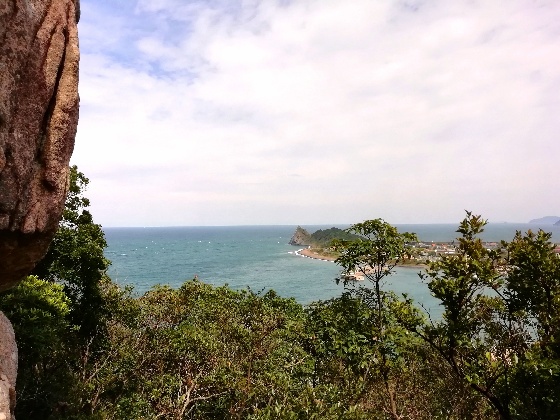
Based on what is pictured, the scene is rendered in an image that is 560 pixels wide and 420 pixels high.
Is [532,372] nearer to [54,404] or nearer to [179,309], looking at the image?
[54,404]

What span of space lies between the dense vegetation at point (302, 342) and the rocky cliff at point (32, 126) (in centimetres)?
683

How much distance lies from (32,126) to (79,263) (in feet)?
50.7

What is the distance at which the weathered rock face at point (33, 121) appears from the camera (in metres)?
7.41

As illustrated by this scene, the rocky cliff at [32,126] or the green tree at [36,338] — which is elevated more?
the rocky cliff at [32,126]

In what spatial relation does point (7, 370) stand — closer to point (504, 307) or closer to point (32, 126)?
point (32, 126)

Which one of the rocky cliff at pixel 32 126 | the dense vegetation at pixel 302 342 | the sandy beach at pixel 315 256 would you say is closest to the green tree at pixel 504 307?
the dense vegetation at pixel 302 342

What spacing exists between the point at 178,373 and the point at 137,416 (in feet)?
9.24

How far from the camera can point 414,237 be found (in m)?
14.0

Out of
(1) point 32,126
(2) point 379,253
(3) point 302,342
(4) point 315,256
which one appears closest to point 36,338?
(1) point 32,126

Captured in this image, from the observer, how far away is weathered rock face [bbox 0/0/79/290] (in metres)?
7.41

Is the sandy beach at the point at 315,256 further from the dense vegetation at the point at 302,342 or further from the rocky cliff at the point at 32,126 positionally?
the rocky cliff at the point at 32,126

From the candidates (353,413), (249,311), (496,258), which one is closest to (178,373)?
(249,311)

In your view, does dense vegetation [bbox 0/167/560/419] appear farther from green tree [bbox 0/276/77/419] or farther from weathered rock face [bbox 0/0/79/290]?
weathered rock face [bbox 0/0/79/290]

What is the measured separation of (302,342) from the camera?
20484 mm
